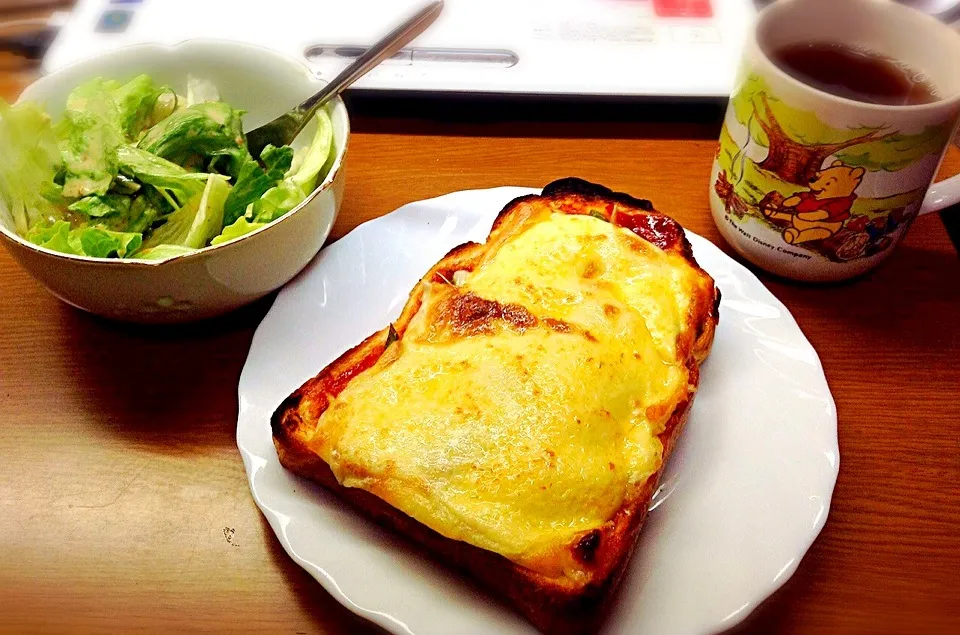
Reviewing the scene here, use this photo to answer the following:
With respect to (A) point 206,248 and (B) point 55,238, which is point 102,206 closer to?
(B) point 55,238

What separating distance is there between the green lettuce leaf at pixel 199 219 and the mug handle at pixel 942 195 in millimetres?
1264

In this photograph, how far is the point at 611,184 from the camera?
1.69m

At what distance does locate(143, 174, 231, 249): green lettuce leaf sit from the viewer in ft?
4.16

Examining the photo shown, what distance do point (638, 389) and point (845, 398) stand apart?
46cm

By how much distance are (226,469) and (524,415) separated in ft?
1.67

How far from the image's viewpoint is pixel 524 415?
1.00 meters

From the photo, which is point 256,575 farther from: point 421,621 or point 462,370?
point 462,370

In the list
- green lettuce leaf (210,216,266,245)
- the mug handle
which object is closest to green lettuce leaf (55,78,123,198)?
green lettuce leaf (210,216,266,245)

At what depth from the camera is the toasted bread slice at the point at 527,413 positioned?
0.96 meters

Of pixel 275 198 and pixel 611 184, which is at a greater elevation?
pixel 275 198

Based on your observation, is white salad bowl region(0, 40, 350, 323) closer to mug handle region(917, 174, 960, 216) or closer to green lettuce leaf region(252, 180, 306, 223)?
green lettuce leaf region(252, 180, 306, 223)

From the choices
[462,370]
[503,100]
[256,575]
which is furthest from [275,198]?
[503,100]

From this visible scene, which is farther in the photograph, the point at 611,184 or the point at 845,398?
the point at 611,184

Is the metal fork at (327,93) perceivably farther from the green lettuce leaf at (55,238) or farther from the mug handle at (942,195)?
the mug handle at (942,195)
